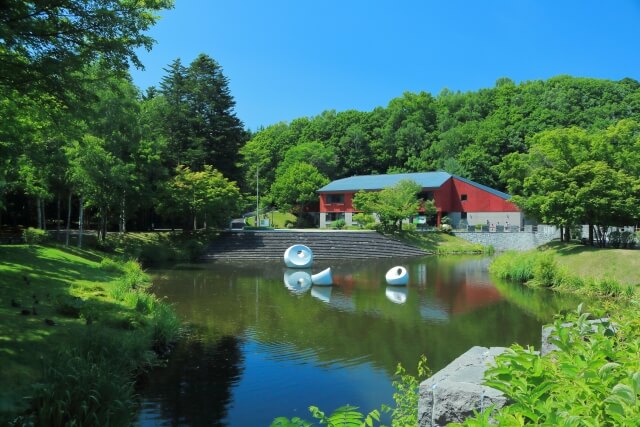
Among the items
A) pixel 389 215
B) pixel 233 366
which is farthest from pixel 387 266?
pixel 233 366

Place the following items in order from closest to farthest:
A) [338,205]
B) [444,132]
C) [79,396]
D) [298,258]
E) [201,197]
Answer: [79,396], [298,258], [201,197], [338,205], [444,132]

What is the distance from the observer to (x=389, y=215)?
4156cm

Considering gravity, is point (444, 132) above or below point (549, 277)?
above

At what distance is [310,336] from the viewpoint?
1276 centimetres

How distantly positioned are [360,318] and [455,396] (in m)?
11.5

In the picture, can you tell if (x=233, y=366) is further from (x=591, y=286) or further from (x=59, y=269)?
(x=591, y=286)

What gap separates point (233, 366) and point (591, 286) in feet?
53.1

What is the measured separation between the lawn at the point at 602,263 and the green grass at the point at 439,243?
13.2 metres

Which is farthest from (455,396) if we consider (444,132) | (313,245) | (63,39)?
(444,132)

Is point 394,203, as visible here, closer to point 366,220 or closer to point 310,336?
point 366,220

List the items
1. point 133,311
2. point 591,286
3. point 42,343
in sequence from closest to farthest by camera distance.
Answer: point 42,343
point 133,311
point 591,286

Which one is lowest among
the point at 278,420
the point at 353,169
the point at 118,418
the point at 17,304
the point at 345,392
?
the point at 345,392

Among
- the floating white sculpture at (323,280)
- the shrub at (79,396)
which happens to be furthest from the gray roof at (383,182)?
the shrub at (79,396)

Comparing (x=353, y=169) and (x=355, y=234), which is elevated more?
(x=353, y=169)
